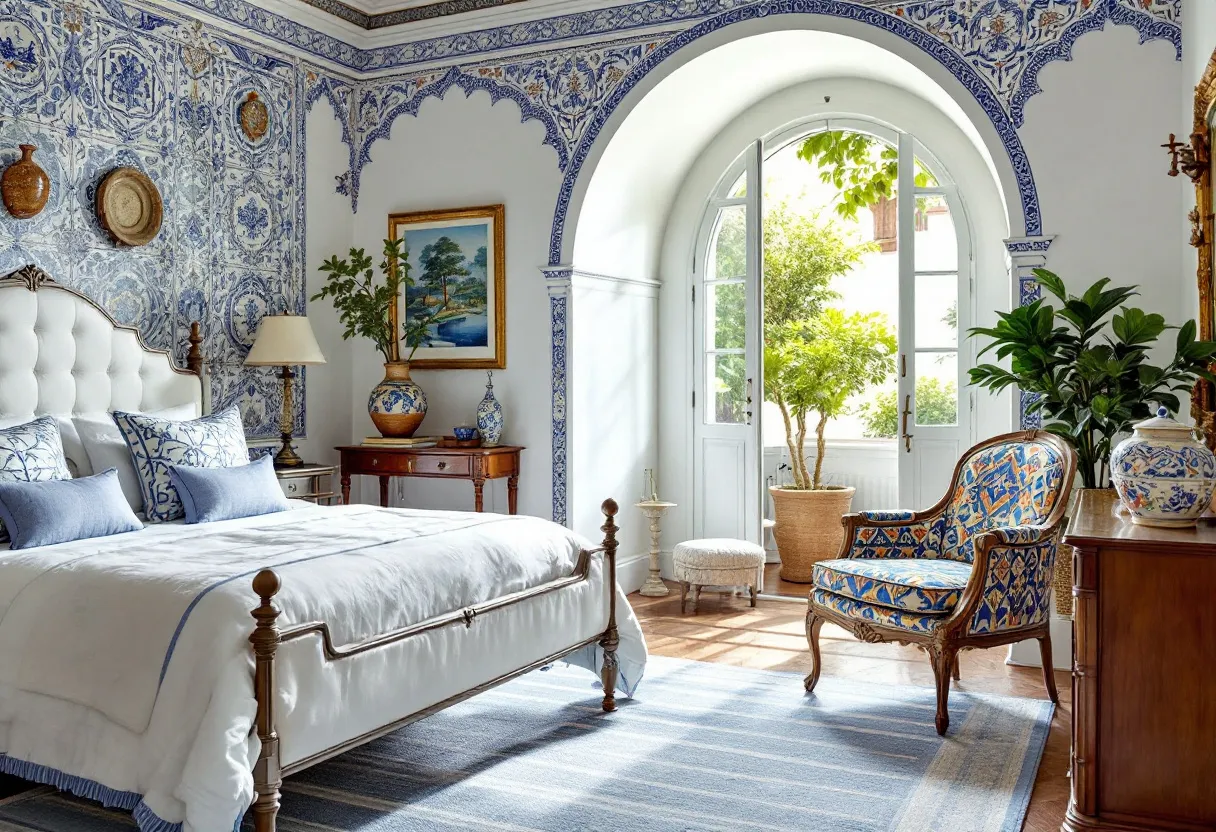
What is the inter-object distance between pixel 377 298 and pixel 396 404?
1.93 feet

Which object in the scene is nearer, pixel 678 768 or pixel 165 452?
pixel 678 768

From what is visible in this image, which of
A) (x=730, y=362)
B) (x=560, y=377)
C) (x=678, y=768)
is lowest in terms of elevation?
(x=678, y=768)

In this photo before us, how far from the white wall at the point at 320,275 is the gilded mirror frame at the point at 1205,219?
4.38 metres

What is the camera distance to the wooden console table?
5816 millimetres

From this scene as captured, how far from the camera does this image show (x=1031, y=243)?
16.0ft

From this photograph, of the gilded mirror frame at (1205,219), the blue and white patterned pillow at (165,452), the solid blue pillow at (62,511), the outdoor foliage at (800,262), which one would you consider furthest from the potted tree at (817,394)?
the solid blue pillow at (62,511)

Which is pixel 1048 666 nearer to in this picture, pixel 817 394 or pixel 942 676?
pixel 942 676

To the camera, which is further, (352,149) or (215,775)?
(352,149)

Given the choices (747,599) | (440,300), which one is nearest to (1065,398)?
(747,599)

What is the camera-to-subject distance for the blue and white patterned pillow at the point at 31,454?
12.6 ft

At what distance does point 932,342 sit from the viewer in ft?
19.5

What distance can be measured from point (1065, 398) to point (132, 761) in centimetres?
360

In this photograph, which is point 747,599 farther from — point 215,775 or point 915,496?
point 215,775

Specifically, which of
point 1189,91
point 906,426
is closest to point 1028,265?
point 1189,91
